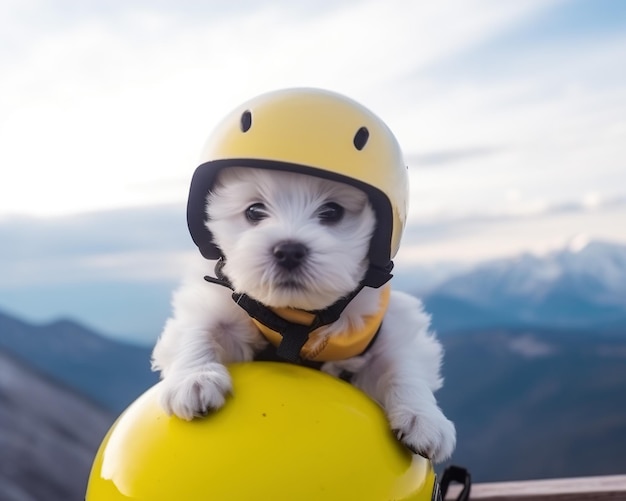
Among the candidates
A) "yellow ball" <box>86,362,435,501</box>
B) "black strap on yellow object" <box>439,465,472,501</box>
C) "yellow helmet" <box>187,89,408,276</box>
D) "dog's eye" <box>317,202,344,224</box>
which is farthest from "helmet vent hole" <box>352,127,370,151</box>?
"black strap on yellow object" <box>439,465,472,501</box>

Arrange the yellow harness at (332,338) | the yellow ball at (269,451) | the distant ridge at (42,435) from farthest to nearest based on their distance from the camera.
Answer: the distant ridge at (42,435), the yellow harness at (332,338), the yellow ball at (269,451)

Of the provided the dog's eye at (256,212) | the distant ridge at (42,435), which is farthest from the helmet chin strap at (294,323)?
the distant ridge at (42,435)

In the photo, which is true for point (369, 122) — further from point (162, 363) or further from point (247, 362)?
point (162, 363)

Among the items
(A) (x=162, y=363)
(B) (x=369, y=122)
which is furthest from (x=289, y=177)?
(A) (x=162, y=363)

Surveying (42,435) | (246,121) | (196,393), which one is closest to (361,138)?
(246,121)

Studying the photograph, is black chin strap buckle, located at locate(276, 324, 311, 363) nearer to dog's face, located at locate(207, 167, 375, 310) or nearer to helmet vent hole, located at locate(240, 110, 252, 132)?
dog's face, located at locate(207, 167, 375, 310)

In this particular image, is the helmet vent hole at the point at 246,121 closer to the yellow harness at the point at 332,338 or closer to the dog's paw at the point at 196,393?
the yellow harness at the point at 332,338

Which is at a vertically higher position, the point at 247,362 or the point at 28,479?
the point at 247,362
